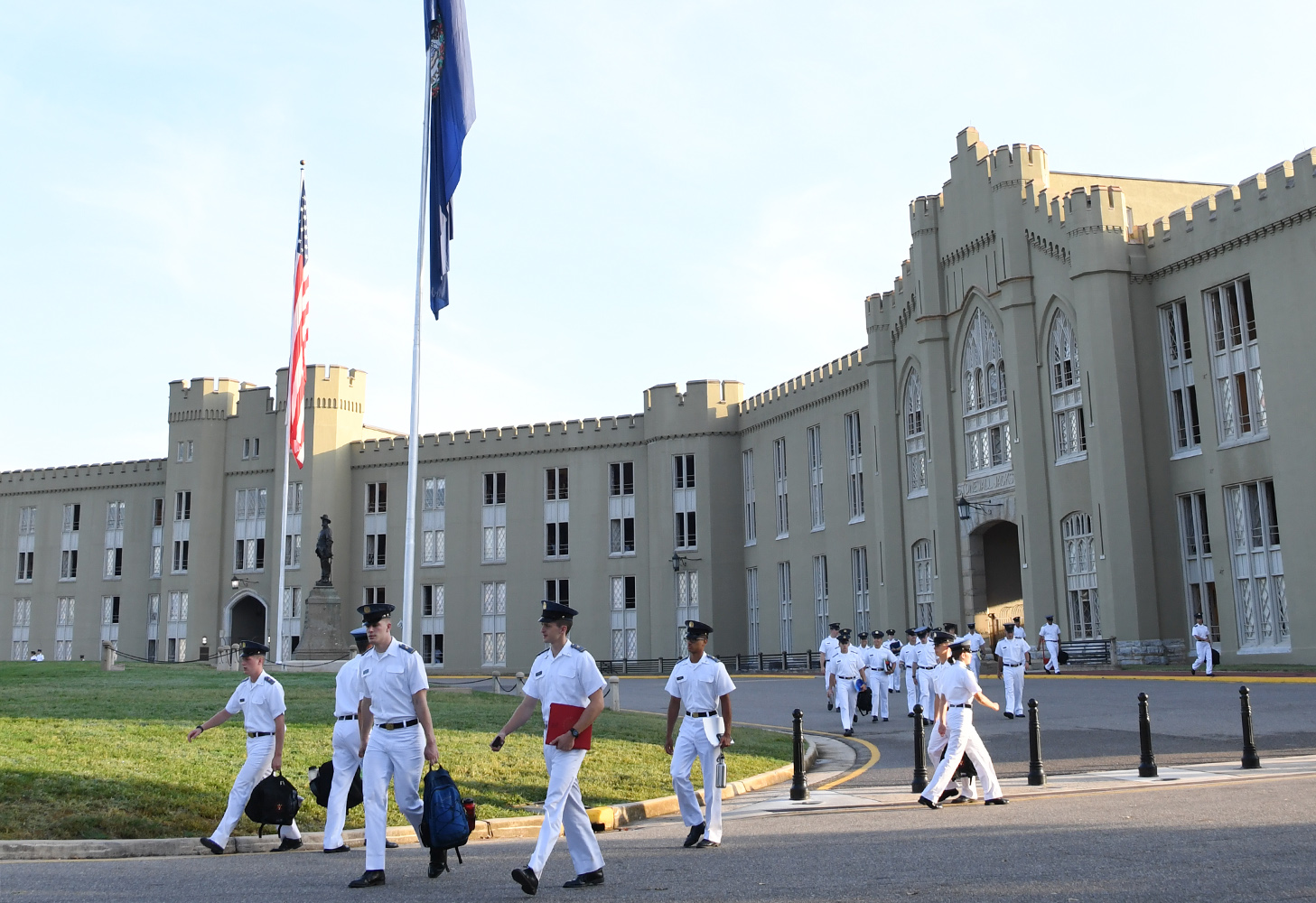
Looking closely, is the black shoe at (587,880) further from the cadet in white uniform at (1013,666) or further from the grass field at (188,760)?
the cadet in white uniform at (1013,666)

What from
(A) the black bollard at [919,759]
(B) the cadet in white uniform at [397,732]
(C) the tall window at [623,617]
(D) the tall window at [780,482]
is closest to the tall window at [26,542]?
(C) the tall window at [623,617]

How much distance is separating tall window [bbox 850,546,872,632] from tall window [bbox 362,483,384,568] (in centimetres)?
2288

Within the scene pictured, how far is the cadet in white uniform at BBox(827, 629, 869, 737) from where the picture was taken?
20703 millimetres

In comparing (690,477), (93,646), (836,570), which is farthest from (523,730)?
(93,646)

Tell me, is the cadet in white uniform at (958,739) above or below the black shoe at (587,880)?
above

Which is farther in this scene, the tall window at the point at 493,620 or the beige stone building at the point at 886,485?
the tall window at the point at 493,620

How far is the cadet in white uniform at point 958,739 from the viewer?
1163cm

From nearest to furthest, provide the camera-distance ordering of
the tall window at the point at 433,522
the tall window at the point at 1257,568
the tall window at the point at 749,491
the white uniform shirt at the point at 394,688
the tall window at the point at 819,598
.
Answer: the white uniform shirt at the point at 394,688, the tall window at the point at 1257,568, the tall window at the point at 819,598, the tall window at the point at 749,491, the tall window at the point at 433,522

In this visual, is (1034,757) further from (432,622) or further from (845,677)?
(432,622)

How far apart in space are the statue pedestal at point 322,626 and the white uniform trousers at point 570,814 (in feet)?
101

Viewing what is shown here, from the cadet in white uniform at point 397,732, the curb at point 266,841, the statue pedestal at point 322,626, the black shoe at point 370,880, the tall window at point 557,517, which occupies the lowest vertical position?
the curb at point 266,841

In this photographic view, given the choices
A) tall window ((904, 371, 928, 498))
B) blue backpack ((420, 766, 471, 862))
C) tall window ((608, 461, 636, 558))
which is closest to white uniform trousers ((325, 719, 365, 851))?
blue backpack ((420, 766, 471, 862))

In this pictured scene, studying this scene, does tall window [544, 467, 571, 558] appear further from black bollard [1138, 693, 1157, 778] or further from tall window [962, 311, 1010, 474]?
black bollard [1138, 693, 1157, 778]

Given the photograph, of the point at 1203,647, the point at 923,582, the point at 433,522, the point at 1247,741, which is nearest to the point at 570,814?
the point at 1247,741
